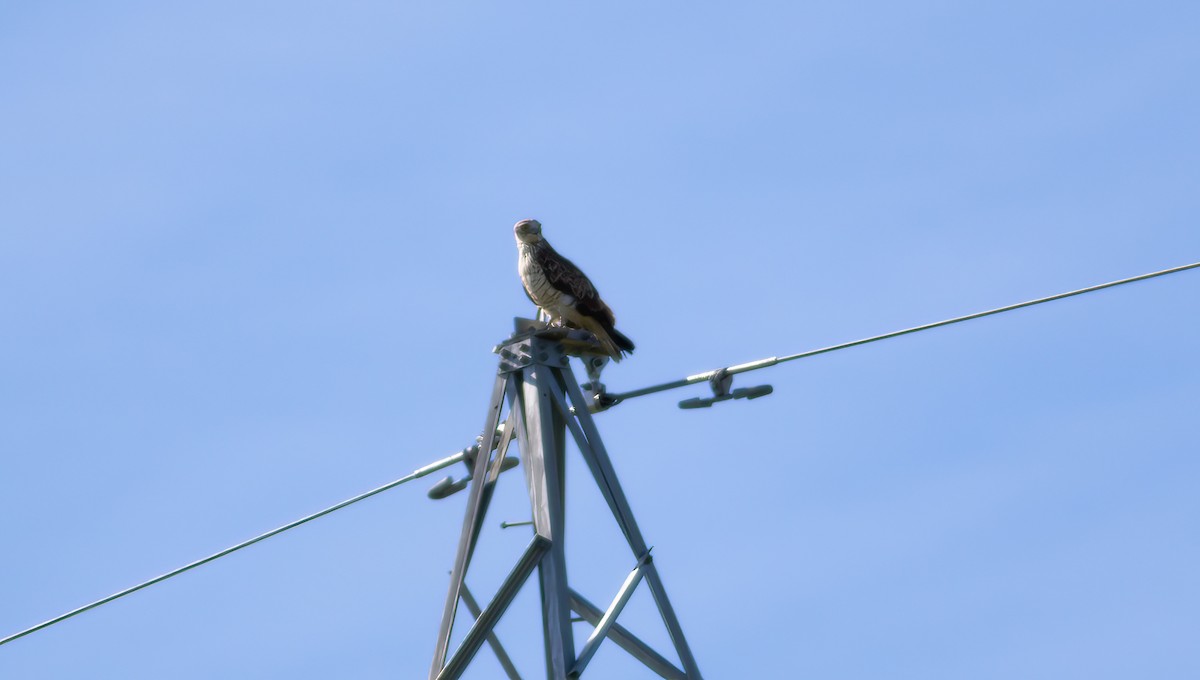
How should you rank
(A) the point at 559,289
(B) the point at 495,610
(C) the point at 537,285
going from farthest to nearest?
(C) the point at 537,285, (A) the point at 559,289, (B) the point at 495,610

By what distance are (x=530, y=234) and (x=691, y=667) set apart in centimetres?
497

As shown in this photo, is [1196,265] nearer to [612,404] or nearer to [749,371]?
[749,371]

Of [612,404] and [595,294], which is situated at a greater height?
Answer: [595,294]

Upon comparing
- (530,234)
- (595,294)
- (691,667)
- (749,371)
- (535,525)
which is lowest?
(691,667)

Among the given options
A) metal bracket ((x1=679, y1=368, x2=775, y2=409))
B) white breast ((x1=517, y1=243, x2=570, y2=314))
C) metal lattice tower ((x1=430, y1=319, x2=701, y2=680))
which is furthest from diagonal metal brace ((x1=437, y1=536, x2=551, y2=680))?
white breast ((x1=517, y1=243, x2=570, y2=314))

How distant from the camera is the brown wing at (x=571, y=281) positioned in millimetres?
13000

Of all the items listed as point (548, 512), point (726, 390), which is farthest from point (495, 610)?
point (726, 390)

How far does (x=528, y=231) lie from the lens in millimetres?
14344

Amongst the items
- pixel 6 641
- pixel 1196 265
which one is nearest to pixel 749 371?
pixel 1196 265

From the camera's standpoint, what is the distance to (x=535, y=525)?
33.3 feet

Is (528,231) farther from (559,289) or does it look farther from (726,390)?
(726,390)

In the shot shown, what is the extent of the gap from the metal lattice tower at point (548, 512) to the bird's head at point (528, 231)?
3.18 meters

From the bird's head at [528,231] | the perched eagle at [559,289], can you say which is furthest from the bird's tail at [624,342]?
the bird's head at [528,231]

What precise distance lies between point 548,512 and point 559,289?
3657 millimetres
